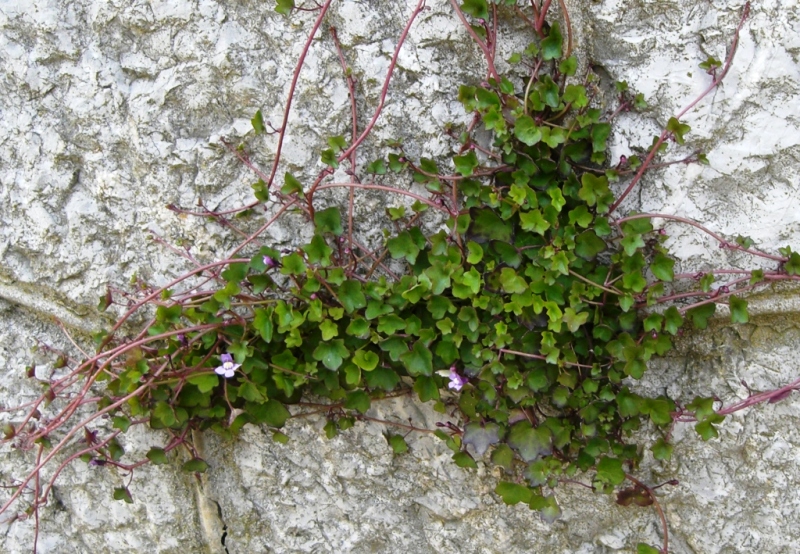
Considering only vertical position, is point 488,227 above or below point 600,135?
below

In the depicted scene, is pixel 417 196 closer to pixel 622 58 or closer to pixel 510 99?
pixel 510 99

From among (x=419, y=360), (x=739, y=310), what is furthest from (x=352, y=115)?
(x=739, y=310)

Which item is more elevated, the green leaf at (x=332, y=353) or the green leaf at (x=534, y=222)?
the green leaf at (x=534, y=222)

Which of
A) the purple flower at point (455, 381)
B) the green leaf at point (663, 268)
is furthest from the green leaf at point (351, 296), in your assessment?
the green leaf at point (663, 268)

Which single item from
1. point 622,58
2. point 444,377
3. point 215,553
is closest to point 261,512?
point 215,553

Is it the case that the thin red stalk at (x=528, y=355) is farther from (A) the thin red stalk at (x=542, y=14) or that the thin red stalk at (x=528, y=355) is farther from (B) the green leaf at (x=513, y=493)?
(A) the thin red stalk at (x=542, y=14)

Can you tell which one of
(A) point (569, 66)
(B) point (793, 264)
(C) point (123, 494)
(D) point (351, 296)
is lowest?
(C) point (123, 494)

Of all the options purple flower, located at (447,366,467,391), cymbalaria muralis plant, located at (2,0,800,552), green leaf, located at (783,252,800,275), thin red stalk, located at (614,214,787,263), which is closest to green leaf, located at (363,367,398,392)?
cymbalaria muralis plant, located at (2,0,800,552)

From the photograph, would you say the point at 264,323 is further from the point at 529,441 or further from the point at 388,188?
the point at 529,441
